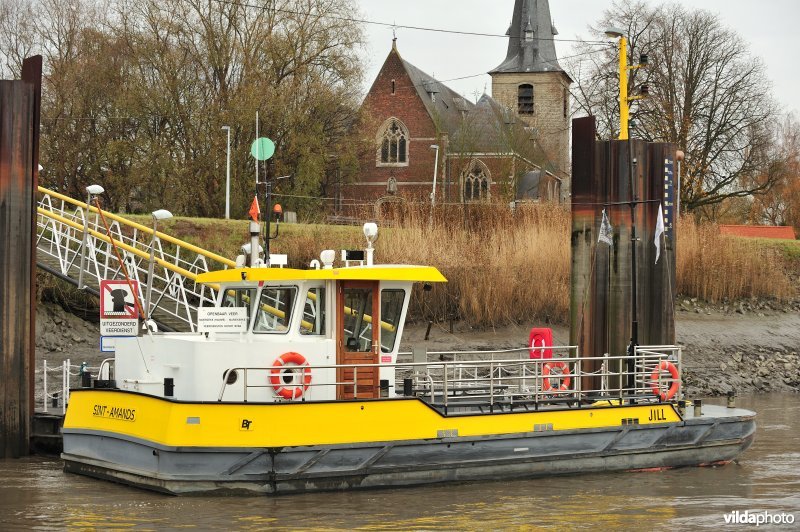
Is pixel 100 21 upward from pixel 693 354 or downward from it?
upward

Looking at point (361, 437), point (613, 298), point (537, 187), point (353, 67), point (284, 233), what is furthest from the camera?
point (537, 187)

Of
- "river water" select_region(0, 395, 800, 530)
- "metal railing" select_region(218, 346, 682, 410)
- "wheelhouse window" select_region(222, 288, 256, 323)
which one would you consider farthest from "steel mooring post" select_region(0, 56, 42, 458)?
"metal railing" select_region(218, 346, 682, 410)

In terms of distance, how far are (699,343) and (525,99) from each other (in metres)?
51.3

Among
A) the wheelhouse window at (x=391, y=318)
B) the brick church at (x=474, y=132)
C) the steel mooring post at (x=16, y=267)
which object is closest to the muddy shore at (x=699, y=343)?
the steel mooring post at (x=16, y=267)

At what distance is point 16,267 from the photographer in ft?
60.2

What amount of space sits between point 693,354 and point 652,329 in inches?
361

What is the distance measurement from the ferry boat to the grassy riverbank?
13.7m

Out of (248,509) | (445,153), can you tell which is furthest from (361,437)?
(445,153)

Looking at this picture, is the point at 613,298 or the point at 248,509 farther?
the point at 613,298

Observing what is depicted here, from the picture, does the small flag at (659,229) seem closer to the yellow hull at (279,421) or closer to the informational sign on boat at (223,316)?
the yellow hull at (279,421)

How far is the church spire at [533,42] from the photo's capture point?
263 feet

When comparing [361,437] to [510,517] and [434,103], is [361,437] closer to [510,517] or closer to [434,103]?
[510,517]

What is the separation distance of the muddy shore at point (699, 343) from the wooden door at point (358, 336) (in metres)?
12.5

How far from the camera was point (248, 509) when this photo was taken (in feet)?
47.7
